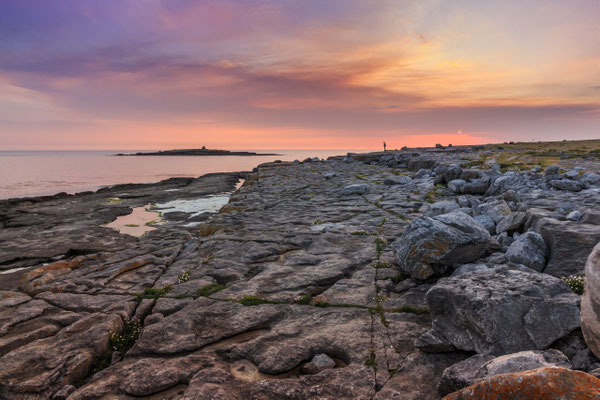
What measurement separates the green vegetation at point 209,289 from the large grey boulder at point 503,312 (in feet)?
15.6

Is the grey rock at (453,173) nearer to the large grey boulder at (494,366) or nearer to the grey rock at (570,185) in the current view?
the grey rock at (570,185)

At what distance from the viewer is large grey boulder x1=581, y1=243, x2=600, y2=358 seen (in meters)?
3.78

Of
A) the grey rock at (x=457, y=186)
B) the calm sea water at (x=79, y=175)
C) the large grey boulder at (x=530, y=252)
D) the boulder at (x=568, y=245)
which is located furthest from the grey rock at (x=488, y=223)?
the calm sea water at (x=79, y=175)

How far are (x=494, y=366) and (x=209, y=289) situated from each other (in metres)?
6.05

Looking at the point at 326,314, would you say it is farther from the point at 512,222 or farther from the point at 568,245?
the point at 512,222

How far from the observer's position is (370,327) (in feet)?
19.2

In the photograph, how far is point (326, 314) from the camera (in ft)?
21.2

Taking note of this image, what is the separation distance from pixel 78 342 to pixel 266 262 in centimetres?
481

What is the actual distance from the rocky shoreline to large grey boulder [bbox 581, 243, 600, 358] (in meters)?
0.02

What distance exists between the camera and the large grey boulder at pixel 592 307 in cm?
378

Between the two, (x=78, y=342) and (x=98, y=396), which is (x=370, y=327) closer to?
(x=98, y=396)

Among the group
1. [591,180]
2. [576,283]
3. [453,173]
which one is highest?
[453,173]

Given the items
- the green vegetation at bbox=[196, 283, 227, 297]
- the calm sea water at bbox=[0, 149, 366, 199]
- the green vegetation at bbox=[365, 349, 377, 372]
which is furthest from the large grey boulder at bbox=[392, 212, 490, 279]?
the calm sea water at bbox=[0, 149, 366, 199]

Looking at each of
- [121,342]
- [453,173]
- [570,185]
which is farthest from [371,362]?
[453,173]
